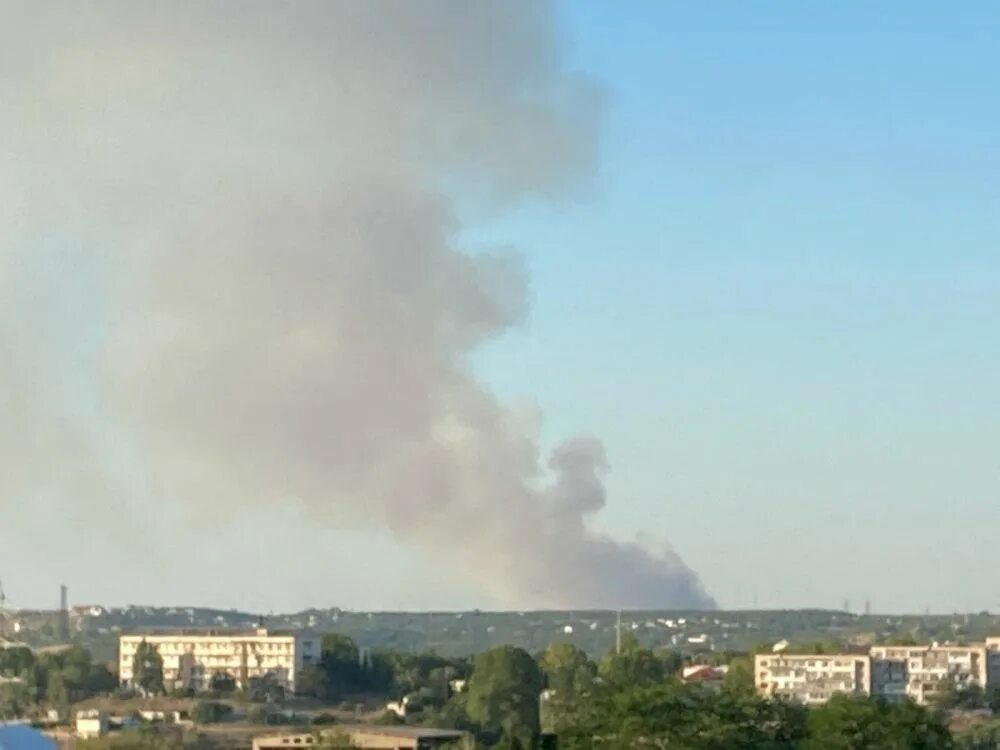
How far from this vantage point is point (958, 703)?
127 meters

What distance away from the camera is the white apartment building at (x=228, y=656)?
136 m

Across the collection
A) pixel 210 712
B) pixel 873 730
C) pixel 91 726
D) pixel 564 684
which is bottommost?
pixel 91 726

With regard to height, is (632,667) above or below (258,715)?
above

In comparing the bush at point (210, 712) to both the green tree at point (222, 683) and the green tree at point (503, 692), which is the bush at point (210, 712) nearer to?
the green tree at point (503, 692)

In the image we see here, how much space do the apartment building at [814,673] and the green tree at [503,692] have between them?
18.0 m

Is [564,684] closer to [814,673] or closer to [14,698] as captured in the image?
[814,673]

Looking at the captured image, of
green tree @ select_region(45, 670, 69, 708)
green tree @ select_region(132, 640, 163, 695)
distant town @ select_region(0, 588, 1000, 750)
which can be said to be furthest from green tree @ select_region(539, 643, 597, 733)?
green tree @ select_region(45, 670, 69, 708)

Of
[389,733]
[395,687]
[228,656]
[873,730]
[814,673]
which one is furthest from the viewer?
[228,656]

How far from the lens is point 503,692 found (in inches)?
A: 4432

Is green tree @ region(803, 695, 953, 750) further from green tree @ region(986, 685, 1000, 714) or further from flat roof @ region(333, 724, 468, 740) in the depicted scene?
green tree @ region(986, 685, 1000, 714)

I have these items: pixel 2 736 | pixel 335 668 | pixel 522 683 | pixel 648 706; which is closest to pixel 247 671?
pixel 335 668

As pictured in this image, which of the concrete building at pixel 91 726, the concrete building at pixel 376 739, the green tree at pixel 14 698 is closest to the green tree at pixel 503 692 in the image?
the concrete building at pixel 376 739

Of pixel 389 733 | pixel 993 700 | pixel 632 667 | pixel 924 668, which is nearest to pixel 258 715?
pixel 632 667

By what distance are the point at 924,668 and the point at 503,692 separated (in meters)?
41.1
